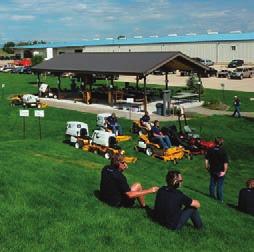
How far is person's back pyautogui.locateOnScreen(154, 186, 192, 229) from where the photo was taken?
29.1ft

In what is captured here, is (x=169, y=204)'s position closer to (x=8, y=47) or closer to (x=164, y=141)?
(x=164, y=141)

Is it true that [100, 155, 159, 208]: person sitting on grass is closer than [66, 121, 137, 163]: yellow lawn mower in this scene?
Yes

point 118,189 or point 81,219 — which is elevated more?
point 118,189

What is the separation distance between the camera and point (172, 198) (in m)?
8.88

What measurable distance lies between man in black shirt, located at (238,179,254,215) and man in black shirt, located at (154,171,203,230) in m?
2.68

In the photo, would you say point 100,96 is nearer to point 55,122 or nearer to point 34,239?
point 55,122

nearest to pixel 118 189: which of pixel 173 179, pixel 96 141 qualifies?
pixel 173 179

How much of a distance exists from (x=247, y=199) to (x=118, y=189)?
3746mm

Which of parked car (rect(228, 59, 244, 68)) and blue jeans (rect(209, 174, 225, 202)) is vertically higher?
parked car (rect(228, 59, 244, 68))

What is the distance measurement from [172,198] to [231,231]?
2.07 metres

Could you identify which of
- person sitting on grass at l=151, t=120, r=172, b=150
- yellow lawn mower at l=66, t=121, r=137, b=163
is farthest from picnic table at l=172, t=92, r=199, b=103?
person sitting on grass at l=151, t=120, r=172, b=150

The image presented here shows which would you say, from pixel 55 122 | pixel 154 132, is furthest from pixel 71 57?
pixel 154 132

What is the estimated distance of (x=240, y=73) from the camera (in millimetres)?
64750

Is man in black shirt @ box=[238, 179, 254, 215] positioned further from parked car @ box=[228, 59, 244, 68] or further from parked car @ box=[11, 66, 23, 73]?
parked car @ box=[228, 59, 244, 68]
